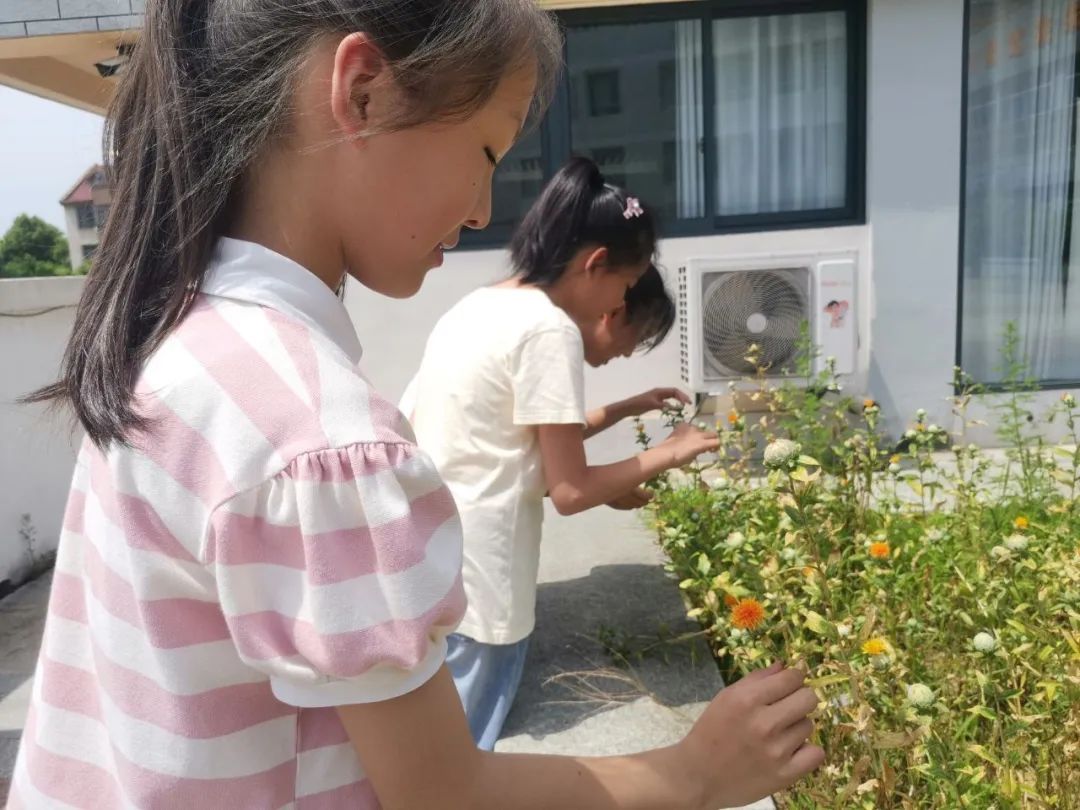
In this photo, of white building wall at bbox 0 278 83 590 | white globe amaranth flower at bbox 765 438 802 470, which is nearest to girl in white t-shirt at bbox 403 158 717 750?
white globe amaranth flower at bbox 765 438 802 470

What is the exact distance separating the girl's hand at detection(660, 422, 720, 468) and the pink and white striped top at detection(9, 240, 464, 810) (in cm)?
140

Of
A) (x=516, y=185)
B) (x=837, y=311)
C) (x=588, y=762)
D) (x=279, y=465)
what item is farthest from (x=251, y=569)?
(x=516, y=185)

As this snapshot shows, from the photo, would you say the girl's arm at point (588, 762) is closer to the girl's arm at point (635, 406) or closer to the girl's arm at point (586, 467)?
the girl's arm at point (586, 467)

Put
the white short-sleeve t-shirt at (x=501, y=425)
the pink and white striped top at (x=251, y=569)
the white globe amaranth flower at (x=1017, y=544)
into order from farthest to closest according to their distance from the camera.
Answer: the white short-sleeve t-shirt at (x=501, y=425) < the white globe amaranth flower at (x=1017, y=544) < the pink and white striped top at (x=251, y=569)

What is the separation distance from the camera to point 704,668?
2.23 m

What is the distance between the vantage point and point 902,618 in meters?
1.90

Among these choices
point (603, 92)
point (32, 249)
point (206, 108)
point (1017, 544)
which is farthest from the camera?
point (32, 249)

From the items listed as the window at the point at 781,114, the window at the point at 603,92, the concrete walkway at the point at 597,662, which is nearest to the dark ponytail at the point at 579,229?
the concrete walkway at the point at 597,662

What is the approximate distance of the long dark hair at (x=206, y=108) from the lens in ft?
2.15

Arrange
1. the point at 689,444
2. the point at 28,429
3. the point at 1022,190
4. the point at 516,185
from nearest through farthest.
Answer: the point at 689,444, the point at 28,429, the point at 516,185, the point at 1022,190

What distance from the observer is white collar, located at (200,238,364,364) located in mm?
646

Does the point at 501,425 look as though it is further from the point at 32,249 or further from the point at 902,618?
the point at 32,249

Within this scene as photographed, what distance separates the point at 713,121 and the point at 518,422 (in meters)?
3.43

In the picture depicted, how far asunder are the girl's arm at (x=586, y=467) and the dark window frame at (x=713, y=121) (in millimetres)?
2817
